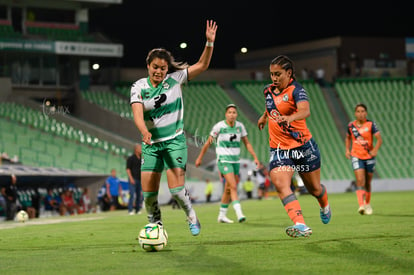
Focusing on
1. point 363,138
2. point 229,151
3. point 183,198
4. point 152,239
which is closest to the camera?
point 152,239

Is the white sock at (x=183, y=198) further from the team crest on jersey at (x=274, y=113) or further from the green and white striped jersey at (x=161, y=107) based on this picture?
the team crest on jersey at (x=274, y=113)

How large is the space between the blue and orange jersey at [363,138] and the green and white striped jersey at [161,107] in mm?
8449

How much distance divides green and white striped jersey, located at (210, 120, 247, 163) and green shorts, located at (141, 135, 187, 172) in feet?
21.5

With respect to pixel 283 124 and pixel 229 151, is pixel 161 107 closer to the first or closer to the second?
pixel 283 124

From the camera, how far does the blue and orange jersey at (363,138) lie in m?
17.4


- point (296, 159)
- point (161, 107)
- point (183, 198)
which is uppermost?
point (161, 107)

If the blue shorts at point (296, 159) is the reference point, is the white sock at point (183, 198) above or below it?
below

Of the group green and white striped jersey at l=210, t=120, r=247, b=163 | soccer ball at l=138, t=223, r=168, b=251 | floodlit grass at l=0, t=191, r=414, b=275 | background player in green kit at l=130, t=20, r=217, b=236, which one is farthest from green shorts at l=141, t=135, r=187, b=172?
green and white striped jersey at l=210, t=120, r=247, b=163

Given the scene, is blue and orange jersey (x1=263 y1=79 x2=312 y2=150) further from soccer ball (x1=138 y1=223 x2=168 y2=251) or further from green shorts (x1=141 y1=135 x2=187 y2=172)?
soccer ball (x1=138 y1=223 x2=168 y2=251)

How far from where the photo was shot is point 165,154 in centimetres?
994

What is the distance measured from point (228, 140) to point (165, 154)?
6.72 metres

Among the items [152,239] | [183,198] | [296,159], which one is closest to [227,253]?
[152,239]

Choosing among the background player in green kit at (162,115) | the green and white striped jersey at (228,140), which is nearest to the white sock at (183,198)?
the background player in green kit at (162,115)

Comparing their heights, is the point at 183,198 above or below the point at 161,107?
below
